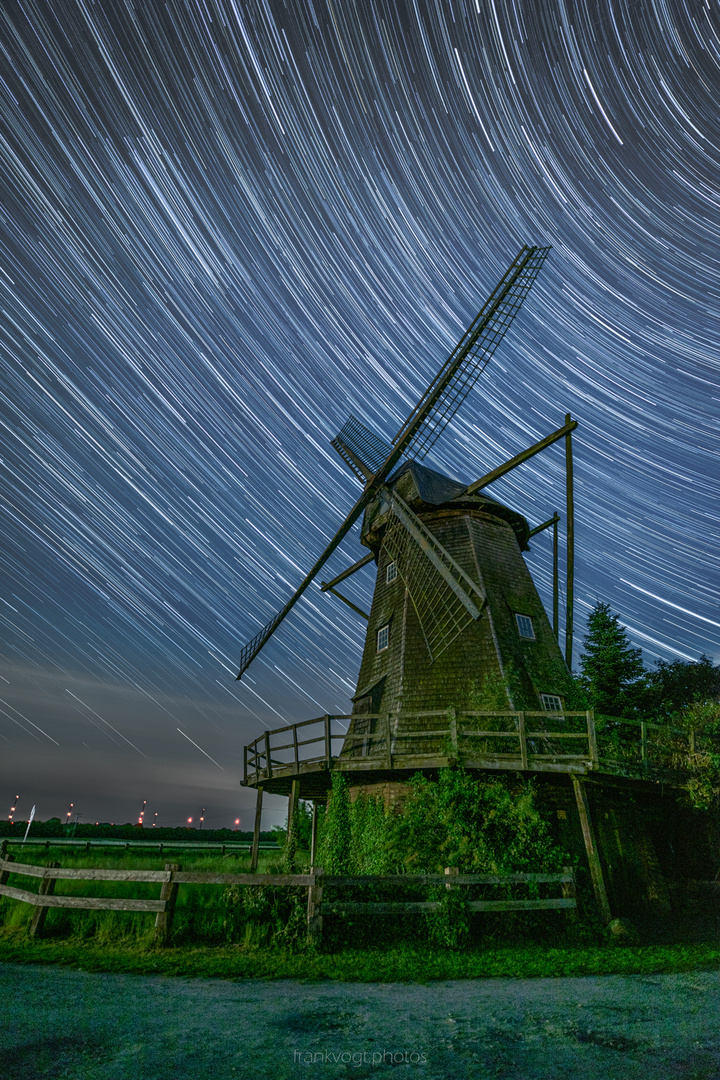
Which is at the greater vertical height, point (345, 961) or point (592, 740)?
point (592, 740)

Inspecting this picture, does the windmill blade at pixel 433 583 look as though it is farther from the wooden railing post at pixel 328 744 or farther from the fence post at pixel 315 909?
the fence post at pixel 315 909

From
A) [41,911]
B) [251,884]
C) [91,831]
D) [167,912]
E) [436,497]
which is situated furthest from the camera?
[91,831]

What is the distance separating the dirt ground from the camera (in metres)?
4.50

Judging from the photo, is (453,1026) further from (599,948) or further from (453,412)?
(453,412)

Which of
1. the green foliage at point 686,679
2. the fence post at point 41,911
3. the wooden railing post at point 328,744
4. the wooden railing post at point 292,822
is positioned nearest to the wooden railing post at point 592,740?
the wooden railing post at point 328,744

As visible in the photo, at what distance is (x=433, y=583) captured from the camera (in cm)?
1748

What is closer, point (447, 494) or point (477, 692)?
point (477, 692)

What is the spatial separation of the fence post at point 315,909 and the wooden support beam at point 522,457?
13.2 m

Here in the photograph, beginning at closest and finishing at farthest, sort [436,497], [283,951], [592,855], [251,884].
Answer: [283,951]
[251,884]
[592,855]
[436,497]

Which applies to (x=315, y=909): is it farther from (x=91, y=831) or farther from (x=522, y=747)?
(x=91, y=831)

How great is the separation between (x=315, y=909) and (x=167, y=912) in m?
2.18

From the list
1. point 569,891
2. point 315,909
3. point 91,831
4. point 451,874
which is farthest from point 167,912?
point 91,831

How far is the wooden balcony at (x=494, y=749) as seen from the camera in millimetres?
12469

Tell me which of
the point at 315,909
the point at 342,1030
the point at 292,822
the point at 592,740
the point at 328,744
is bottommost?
the point at 342,1030
